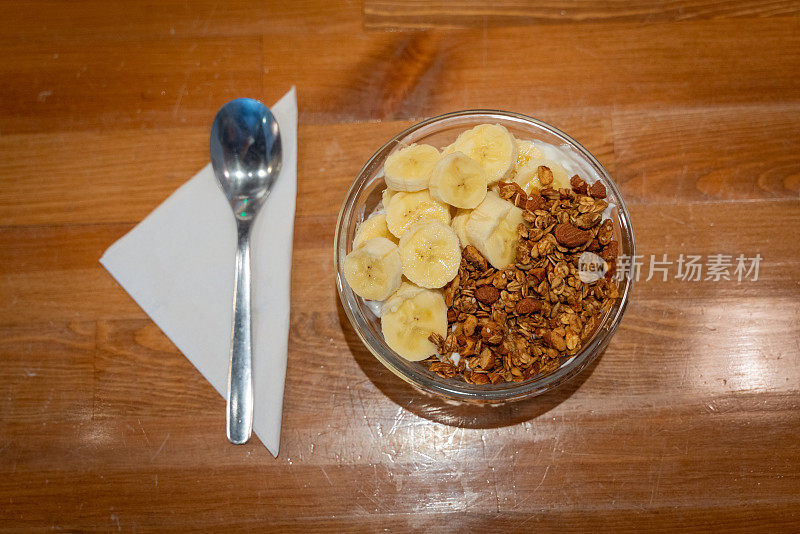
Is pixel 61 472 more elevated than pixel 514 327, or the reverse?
pixel 514 327

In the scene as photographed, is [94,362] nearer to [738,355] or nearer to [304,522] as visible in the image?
[304,522]

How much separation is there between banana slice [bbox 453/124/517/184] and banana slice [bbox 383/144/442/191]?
6 centimetres

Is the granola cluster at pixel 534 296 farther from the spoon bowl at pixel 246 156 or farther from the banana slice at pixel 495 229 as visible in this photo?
the spoon bowl at pixel 246 156

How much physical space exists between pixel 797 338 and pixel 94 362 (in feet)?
4.37

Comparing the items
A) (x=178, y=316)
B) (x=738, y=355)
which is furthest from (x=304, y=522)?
(x=738, y=355)

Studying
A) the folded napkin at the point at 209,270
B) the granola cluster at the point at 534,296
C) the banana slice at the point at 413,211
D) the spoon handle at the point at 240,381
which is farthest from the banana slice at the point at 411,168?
the spoon handle at the point at 240,381

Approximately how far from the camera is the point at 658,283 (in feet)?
3.92

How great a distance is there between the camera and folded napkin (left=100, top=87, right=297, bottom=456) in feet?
3.84

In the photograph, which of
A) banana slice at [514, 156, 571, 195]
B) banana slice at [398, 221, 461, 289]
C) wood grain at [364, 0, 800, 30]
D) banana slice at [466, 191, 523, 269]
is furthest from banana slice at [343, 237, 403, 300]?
wood grain at [364, 0, 800, 30]

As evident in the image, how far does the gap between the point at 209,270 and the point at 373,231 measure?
0.35 metres

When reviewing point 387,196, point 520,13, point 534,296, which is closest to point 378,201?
point 387,196

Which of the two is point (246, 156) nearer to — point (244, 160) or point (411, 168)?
point (244, 160)

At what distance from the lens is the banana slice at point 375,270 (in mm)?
971

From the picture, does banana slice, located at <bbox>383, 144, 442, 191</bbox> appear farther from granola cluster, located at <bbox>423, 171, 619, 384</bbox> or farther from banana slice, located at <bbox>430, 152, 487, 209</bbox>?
granola cluster, located at <bbox>423, 171, 619, 384</bbox>
